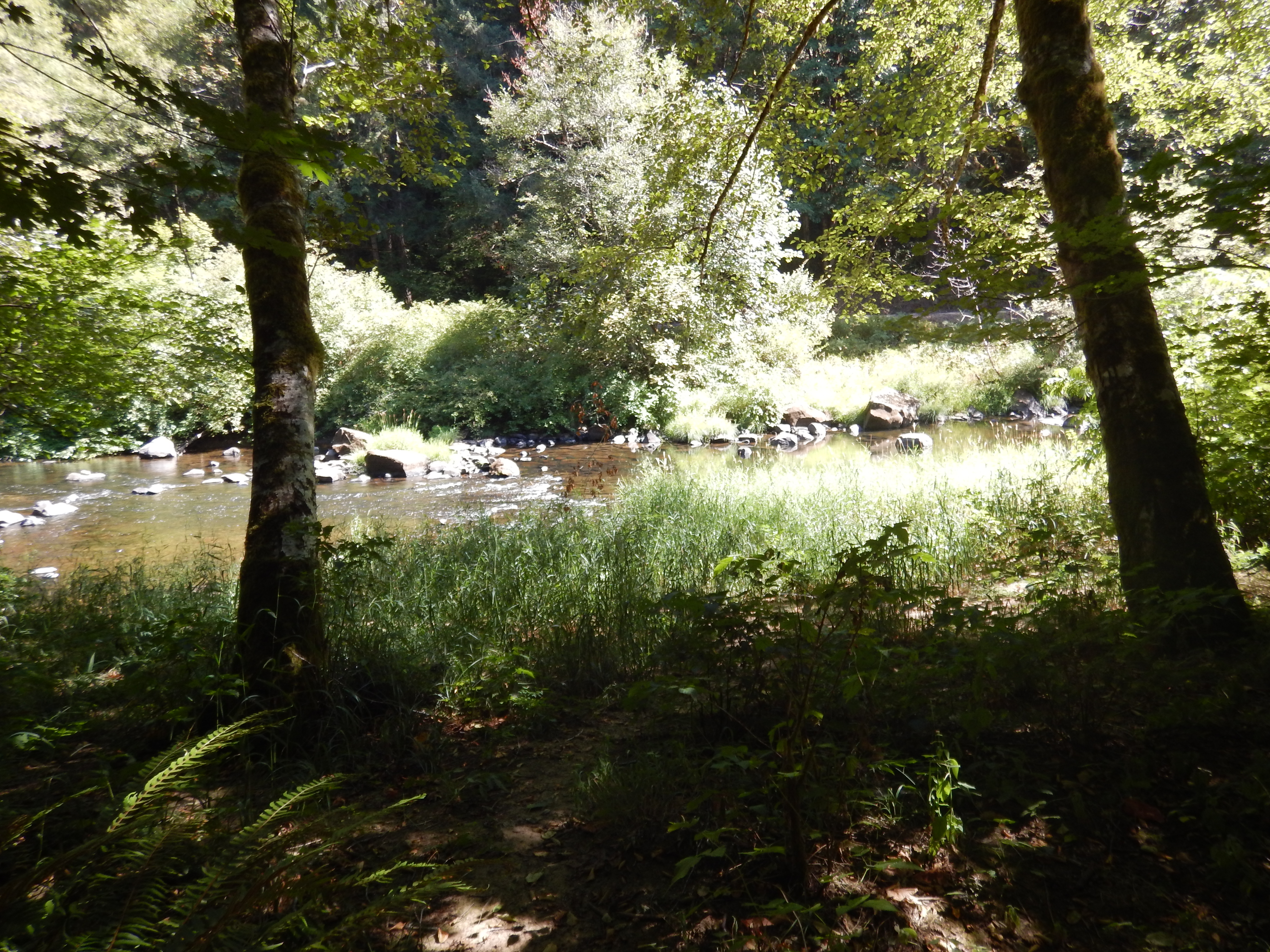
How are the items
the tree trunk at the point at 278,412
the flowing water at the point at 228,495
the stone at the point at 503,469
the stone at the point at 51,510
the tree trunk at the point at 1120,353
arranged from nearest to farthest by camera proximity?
the tree trunk at the point at 278,412 → the tree trunk at the point at 1120,353 → the flowing water at the point at 228,495 → the stone at the point at 51,510 → the stone at the point at 503,469

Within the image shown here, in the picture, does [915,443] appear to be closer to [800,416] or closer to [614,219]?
[800,416]

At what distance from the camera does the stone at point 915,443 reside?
37.2ft

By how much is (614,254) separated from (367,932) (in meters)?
5.84

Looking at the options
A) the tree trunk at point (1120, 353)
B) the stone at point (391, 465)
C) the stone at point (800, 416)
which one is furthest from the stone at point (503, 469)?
the tree trunk at point (1120, 353)

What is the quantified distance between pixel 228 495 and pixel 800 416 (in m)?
13.5

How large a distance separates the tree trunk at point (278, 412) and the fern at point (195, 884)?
74 centimetres

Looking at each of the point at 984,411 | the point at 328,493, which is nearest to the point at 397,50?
the point at 328,493

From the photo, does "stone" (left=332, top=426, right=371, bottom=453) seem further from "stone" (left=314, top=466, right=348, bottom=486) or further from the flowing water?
the flowing water

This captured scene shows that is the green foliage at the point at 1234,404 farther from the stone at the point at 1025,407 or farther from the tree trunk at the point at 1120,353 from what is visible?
the stone at the point at 1025,407

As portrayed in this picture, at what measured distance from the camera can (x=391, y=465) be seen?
45.0ft

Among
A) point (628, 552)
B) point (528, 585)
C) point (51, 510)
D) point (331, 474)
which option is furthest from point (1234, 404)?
point (51, 510)

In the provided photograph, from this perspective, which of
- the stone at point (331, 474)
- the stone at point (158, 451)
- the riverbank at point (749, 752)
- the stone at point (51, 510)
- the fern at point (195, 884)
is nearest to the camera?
the fern at point (195, 884)

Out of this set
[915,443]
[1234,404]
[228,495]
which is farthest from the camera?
[915,443]

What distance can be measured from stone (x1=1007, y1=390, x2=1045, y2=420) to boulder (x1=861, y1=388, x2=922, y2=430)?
8.79ft
